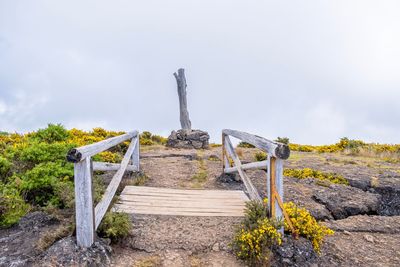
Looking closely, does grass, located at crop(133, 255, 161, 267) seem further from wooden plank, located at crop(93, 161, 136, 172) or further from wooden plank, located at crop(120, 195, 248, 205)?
wooden plank, located at crop(120, 195, 248, 205)

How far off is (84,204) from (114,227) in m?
0.70

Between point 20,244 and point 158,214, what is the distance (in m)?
2.21

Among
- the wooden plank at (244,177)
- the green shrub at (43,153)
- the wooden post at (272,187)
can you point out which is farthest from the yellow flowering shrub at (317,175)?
the green shrub at (43,153)

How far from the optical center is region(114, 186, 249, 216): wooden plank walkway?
639 cm

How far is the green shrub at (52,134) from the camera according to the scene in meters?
12.3

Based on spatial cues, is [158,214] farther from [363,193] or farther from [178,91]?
[178,91]

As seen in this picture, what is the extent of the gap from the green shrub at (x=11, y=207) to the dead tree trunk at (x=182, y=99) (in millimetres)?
14916

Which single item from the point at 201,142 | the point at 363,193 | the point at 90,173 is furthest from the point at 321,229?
A: the point at 201,142

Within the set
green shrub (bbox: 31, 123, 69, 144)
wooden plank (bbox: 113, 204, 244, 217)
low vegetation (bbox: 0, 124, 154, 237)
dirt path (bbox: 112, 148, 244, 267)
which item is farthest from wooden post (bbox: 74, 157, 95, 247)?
green shrub (bbox: 31, 123, 69, 144)

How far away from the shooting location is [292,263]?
4.59 meters

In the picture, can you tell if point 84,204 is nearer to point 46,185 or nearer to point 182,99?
point 46,185

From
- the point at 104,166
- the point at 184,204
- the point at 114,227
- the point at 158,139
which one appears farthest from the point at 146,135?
the point at 114,227

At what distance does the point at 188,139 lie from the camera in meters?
18.0

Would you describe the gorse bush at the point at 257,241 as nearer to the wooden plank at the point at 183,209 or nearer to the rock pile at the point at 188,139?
the wooden plank at the point at 183,209
